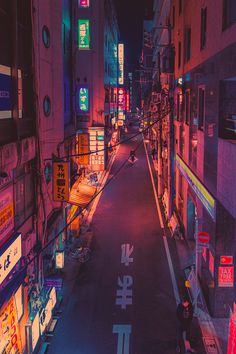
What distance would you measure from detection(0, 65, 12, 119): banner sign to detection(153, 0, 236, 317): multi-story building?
22.5 ft

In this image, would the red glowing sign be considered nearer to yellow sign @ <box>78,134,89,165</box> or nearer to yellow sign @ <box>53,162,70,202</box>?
yellow sign @ <box>53,162,70,202</box>

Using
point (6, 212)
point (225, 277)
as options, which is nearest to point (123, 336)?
point (225, 277)

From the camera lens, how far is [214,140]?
16.0 metres

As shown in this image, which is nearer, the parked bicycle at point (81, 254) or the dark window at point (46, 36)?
the dark window at point (46, 36)

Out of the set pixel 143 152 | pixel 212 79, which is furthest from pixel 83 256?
pixel 143 152

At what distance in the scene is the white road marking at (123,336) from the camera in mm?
14266

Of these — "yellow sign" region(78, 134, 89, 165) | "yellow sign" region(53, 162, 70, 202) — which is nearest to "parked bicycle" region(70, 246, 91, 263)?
"yellow sign" region(53, 162, 70, 202)

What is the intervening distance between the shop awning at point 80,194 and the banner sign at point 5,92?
8227mm

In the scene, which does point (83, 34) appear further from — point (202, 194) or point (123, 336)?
point (123, 336)

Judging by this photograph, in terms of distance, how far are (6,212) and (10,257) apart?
4.31ft

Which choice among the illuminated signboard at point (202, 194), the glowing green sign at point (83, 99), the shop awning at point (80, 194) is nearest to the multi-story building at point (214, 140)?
the illuminated signboard at point (202, 194)

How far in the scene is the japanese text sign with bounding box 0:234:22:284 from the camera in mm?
10594

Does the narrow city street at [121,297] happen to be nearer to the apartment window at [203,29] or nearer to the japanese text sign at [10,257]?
the japanese text sign at [10,257]

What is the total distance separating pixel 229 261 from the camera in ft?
52.4
